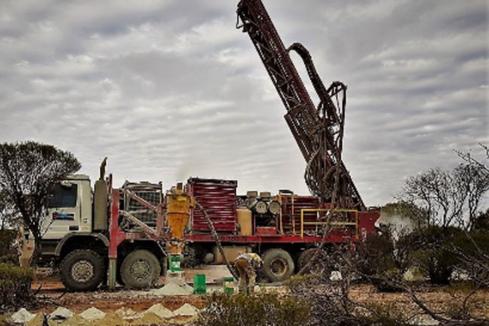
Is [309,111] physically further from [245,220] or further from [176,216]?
[176,216]

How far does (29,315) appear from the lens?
10.3 metres

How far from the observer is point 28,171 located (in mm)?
19078

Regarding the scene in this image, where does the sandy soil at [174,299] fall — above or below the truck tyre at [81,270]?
below

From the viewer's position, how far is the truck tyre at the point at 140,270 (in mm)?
16406

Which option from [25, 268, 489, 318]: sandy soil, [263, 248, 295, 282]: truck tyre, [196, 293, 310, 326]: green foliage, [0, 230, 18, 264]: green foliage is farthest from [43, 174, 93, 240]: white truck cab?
[196, 293, 310, 326]: green foliage

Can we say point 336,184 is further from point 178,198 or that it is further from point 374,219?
point 178,198

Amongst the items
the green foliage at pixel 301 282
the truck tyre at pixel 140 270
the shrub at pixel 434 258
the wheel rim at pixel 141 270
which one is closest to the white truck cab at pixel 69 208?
the truck tyre at pixel 140 270

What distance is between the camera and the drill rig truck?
16.3 meters

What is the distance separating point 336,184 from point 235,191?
3.37 metres

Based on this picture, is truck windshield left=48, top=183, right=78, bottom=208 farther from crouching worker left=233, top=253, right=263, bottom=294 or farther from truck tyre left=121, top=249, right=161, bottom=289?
crouching worker left=233, top=253, right=263, bottom=294

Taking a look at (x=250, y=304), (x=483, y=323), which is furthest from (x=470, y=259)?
(x=250, y=304)

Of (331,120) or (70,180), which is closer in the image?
(70,180)

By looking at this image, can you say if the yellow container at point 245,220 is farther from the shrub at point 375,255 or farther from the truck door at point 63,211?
the truck door at point 63,211

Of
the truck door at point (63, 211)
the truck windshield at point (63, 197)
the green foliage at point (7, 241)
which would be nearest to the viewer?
the truck door at point (63, 211)
